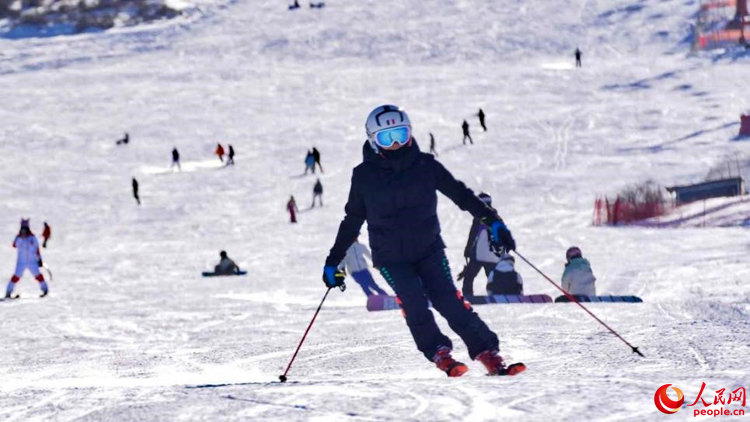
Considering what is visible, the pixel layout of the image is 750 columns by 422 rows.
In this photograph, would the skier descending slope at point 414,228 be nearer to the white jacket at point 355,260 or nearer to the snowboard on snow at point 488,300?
the snowboard on snow at point 488,300

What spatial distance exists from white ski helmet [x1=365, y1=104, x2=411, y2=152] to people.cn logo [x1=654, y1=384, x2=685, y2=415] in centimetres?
203

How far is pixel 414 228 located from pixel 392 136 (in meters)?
0.50

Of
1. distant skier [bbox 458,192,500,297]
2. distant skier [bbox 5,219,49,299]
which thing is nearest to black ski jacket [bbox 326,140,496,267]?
distant skier [bbox 458,192,500,297]

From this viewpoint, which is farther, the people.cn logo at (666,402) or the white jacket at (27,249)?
the white jacket at (27,249)

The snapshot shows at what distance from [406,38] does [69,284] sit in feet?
162

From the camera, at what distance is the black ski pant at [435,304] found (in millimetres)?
5902

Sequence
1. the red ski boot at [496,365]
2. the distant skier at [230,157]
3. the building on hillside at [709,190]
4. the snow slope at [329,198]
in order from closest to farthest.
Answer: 1. the snow slope at [329,198]
2. the red ski boot at [496,365]
3. the building on hillside at [709,190]
4. the distant skier at [230,157]

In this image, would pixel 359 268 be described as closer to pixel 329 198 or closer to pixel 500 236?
pixel 500 236

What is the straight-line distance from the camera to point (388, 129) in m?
5.71

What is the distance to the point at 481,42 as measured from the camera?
62.0 meters

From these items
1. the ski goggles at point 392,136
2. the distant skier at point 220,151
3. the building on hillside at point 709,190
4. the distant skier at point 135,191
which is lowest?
the building on hillside at point 709,190

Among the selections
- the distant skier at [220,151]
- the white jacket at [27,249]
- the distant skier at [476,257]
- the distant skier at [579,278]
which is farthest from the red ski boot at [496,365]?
the distant skier at [220,151]

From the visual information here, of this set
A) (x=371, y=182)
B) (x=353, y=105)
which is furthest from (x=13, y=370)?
(x=353, y=105)

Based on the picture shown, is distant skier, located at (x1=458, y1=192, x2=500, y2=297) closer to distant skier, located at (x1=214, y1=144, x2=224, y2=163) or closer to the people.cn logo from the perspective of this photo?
the people.cn logo
